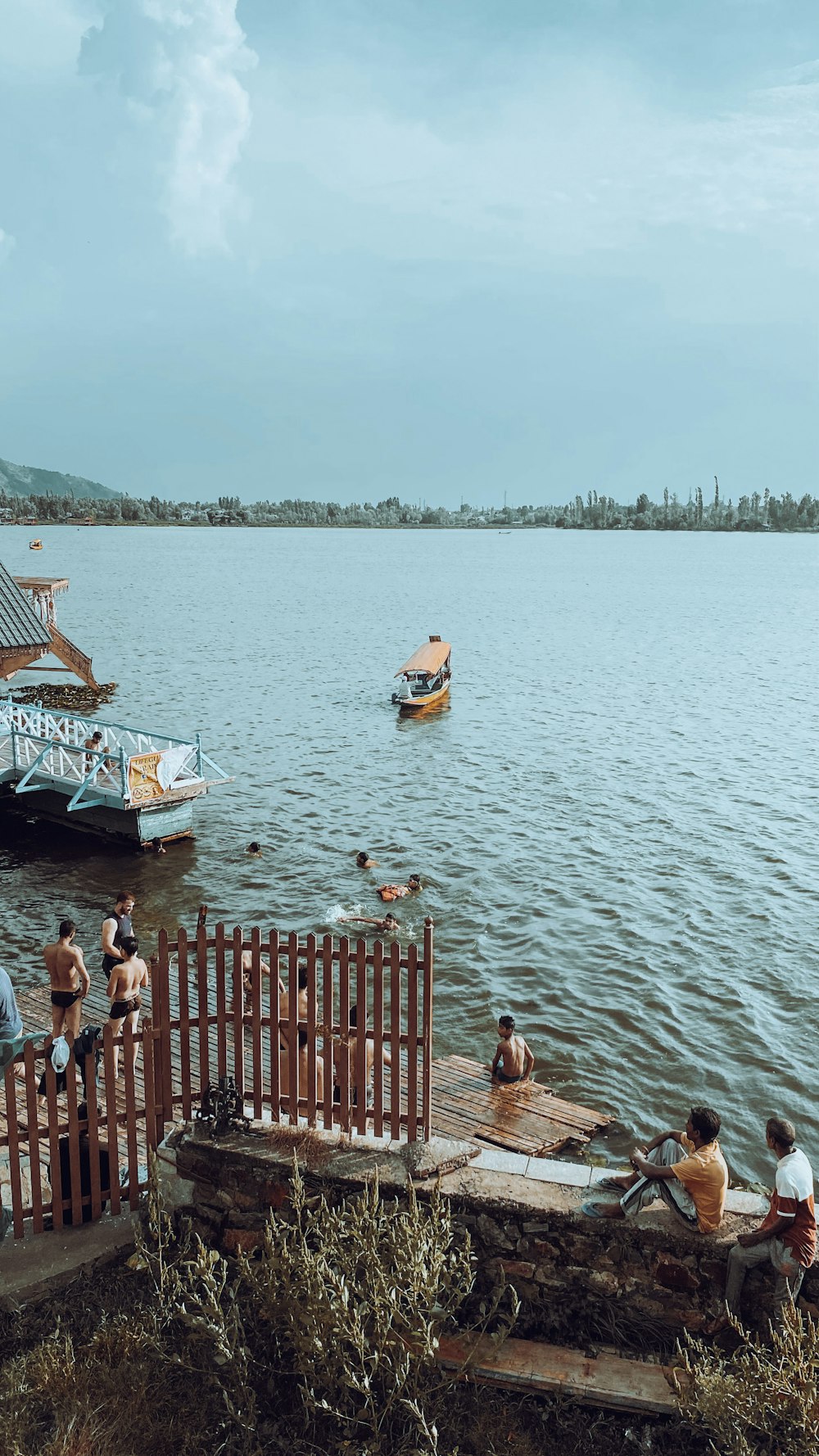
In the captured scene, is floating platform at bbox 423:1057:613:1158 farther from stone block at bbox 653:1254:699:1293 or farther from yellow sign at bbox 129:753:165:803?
yellow sign at bbox 129:753:165:803

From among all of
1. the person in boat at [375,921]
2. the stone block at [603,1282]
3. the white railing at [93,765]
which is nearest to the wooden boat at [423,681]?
the white railing at [93,765]

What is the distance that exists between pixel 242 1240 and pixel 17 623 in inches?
819

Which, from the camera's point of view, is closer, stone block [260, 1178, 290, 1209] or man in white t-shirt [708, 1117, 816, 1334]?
man in white t-shirt [708, 1117, 816, 1334]

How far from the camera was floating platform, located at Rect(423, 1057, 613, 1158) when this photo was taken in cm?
1156

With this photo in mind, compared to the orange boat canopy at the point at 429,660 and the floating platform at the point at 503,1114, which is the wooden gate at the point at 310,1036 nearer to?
the floating platform at the point at 503,1114

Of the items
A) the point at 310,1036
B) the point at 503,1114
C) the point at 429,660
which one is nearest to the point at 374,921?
the point at 503,1114

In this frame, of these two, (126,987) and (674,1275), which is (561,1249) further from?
(126,987)

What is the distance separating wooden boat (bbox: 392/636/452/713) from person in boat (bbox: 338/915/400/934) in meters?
23.0

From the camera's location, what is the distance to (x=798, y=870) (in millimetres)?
23344

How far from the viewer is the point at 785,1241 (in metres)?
6.68

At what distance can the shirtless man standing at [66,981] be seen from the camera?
1184 cm

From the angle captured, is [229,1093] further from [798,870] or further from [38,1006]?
A: [798,870]

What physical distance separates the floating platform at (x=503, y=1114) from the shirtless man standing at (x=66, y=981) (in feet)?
14.5

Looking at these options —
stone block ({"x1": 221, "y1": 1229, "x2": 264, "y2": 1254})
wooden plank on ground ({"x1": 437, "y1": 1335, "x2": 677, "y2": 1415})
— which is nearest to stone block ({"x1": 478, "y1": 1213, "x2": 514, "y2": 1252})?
wooden plank on ground ({"x1": 437, "y1": 1335, "x2": 677, "y2": 1415})
